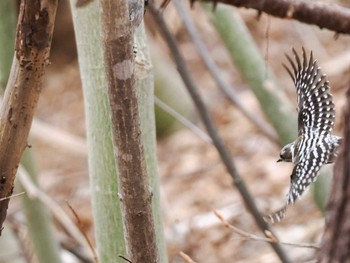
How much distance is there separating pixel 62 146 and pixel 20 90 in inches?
157

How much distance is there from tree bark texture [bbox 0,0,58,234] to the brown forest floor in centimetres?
205

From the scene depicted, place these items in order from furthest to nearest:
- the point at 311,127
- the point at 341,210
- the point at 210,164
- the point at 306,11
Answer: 1. the point at 210,164
2. the point at 311,127
3. the point at 306,11
4. the point at 341,210

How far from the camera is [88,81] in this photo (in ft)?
5.82

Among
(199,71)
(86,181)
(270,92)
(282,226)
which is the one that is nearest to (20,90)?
(270,92)

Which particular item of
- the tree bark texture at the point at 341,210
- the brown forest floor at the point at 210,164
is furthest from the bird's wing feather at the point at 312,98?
the brown forest floor at the point at 210,164

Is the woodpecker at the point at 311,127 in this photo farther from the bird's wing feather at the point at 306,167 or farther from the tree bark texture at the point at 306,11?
the tree bark texture at the point at 306,11

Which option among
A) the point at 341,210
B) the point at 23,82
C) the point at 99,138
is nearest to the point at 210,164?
the point at 99,138

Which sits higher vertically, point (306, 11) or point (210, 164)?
point (306, 11)

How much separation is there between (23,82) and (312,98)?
0.73 meters

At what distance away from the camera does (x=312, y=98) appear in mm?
1888

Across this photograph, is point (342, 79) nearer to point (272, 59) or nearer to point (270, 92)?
point (272, 59)

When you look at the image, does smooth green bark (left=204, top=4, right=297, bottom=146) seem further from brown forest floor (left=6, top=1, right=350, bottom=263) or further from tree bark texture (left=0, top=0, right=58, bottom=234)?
tree bark texture (left=0, top=0, right=58, bottom=234)

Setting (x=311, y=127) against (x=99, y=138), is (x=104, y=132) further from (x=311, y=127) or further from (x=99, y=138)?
(x=311, y=127)

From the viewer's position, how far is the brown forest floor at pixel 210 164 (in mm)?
4172
